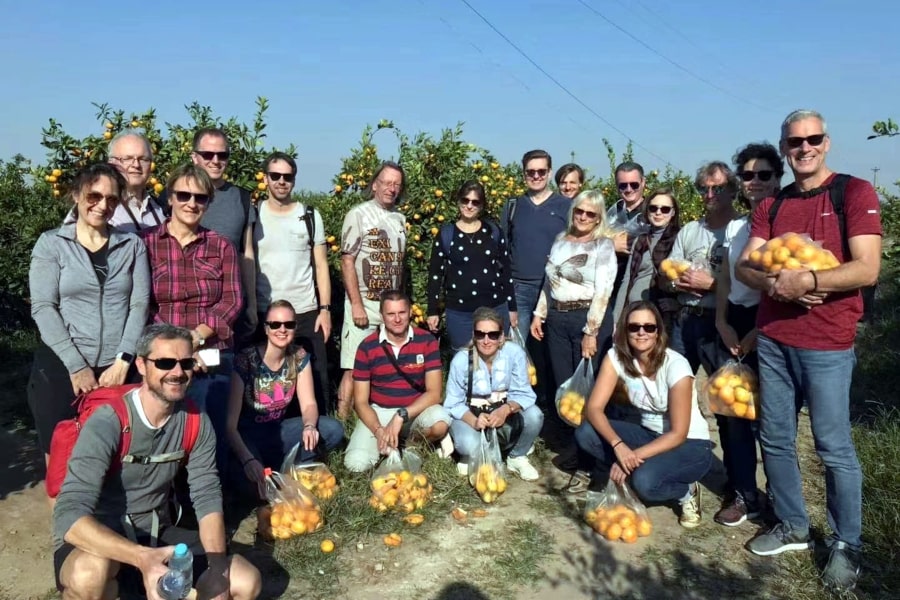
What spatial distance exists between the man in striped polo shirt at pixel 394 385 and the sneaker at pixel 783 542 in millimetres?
2025

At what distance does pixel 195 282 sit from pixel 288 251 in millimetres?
972

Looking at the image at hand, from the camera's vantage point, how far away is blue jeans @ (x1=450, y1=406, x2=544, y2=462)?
4.51m

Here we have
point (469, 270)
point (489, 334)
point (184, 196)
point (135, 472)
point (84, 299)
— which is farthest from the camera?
point (469, 270)

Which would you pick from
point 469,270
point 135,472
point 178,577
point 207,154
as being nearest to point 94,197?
point 207,154

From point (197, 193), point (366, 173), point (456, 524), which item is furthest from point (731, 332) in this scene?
point (366, 173)

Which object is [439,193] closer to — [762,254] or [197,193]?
[197,193]

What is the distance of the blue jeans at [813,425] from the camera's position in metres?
3.15

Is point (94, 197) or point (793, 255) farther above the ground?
point (94, 197)

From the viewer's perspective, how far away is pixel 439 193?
5.94 m

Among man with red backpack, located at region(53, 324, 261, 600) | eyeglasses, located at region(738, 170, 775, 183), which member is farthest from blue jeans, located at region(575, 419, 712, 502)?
man with red backpack, located at region(53, 324, 261, 600)

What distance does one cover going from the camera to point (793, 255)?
10.1 feet

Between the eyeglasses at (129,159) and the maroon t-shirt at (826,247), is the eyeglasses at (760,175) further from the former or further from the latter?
the eyeglasses at (129,159)

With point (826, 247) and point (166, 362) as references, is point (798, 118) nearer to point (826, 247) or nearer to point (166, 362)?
point (826, 247)

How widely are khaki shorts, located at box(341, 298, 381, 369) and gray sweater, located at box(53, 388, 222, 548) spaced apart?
6.82 ft
